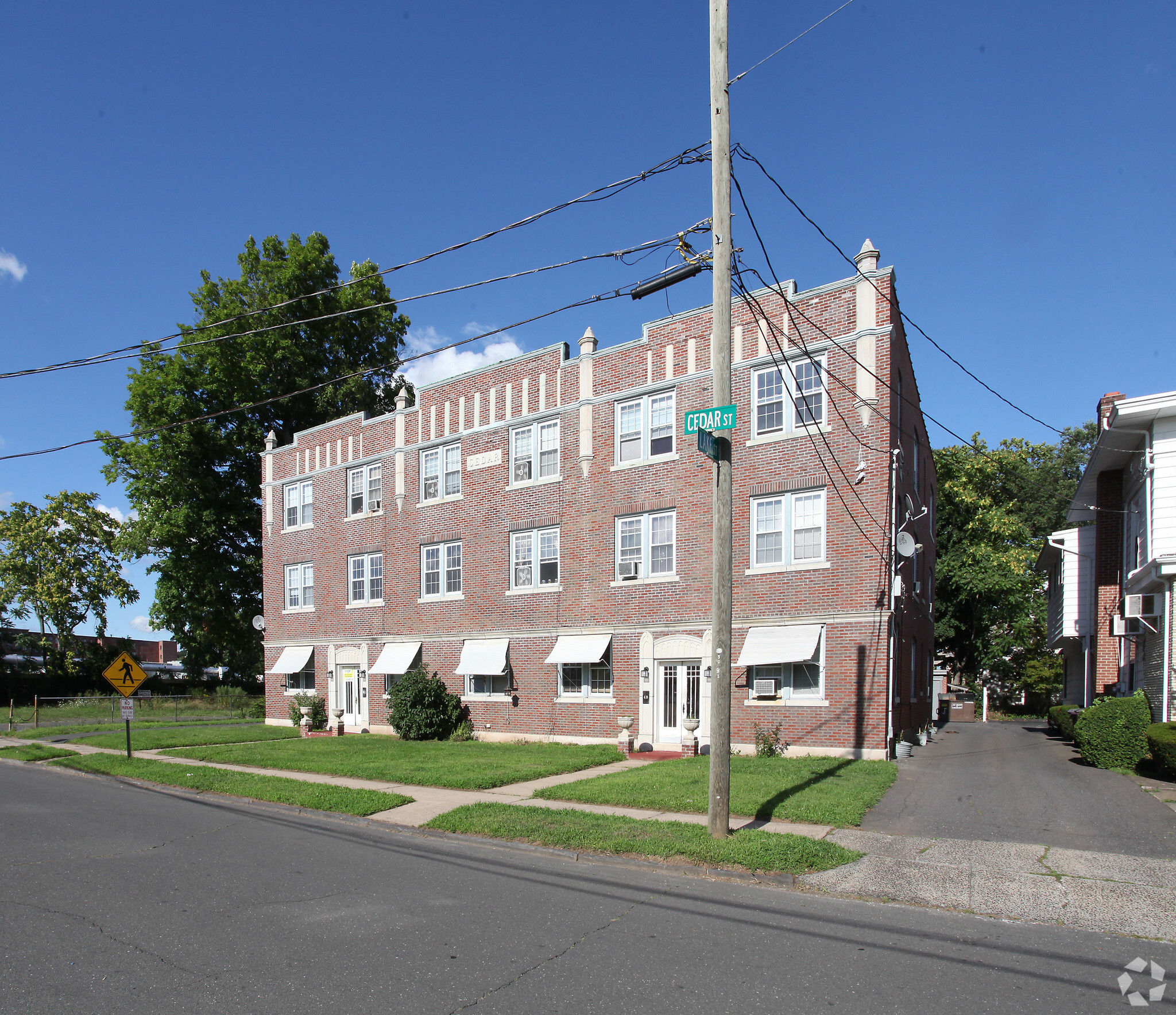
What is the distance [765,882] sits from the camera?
8.24 m

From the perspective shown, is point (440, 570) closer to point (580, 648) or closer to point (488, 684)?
point (488, 684)

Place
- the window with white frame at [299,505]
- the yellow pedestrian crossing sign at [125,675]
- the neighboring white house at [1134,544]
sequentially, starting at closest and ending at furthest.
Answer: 1. the neighboring white house at [1134,544]
2. the yellow pedestrian crossing sign at [125,675]
3. the window with white frame at [299,505]

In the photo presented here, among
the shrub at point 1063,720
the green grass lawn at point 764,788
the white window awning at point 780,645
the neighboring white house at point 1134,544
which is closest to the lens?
the green grass lawn at point 764,788

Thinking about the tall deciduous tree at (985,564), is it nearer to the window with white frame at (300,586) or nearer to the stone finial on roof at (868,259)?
the stone finial on roof at (868,259)

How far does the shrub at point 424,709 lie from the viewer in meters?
23.2

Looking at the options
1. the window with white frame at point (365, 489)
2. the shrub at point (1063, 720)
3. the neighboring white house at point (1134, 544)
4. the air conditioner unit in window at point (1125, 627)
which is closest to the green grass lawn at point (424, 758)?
the window with white frame at point (365, 489)

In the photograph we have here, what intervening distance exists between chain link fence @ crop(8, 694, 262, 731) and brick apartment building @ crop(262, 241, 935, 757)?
1227 cm

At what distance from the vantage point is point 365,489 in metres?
27.5

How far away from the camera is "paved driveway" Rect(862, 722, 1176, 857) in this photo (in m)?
9.97

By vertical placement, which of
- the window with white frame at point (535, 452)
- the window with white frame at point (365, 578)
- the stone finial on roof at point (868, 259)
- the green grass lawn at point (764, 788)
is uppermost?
the stone finial on roof at point (868, 259)

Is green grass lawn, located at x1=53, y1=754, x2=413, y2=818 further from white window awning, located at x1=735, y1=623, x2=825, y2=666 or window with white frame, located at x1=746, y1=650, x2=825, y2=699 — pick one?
window with white frame, located at x1=746, y1=650, x2=825, y2=699

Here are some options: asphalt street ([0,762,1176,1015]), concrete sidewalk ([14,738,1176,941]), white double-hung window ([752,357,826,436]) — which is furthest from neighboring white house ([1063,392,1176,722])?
asphalt street ([0,762,1176,1015])

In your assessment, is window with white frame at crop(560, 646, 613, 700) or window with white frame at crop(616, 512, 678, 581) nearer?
window with white frame at crop(616, 512, 678, 581)

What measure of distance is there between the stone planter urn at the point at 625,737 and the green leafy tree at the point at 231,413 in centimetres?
2102
